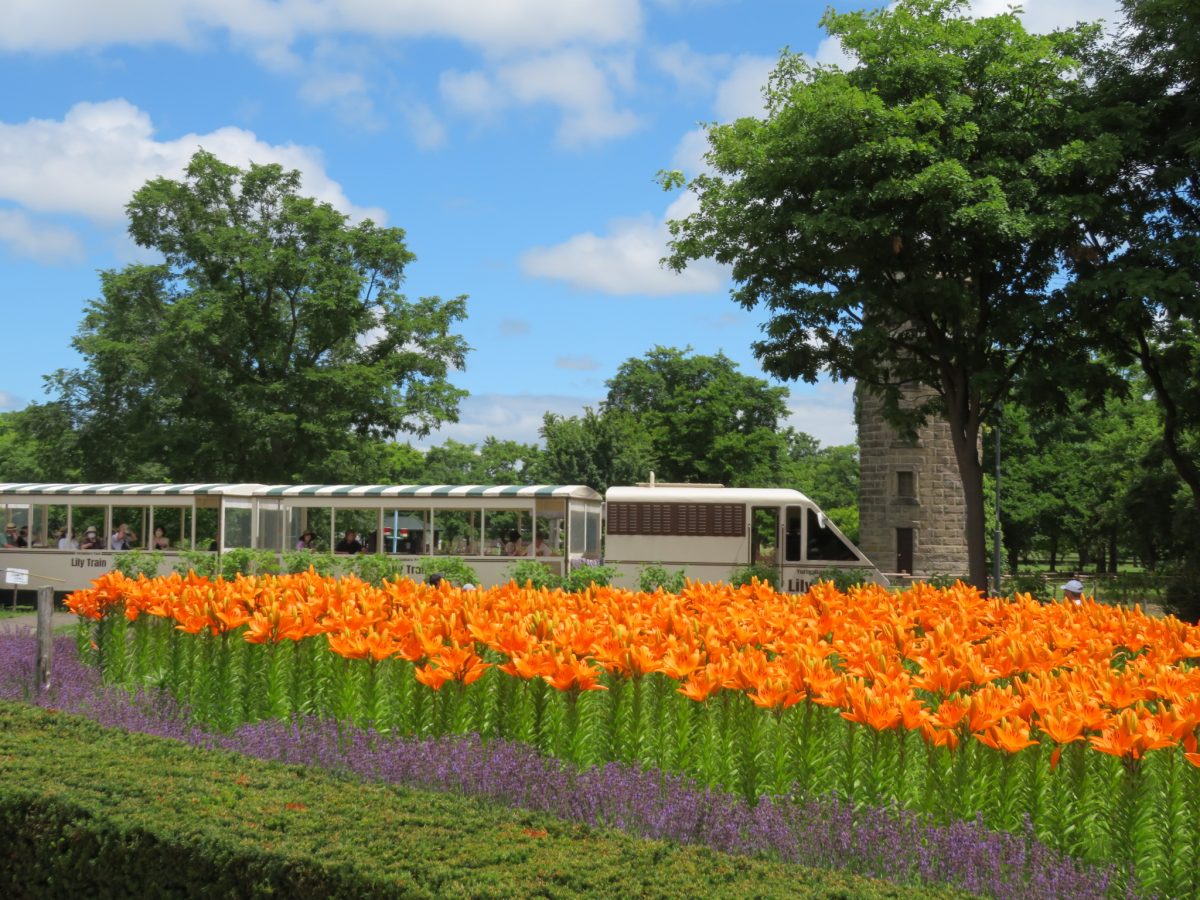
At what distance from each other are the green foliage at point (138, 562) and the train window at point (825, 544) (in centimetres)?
1352

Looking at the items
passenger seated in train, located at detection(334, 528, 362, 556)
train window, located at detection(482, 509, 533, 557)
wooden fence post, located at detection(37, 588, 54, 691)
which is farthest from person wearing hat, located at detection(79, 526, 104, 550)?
wooden fence post, located at detection(37, 588, 54, 691)

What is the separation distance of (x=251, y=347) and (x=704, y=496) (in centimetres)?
2264

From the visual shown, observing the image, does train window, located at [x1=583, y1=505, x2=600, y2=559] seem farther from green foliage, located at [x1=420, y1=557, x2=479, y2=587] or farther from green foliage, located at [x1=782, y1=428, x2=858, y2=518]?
green foliage, located at [x1=782, y1=428, x2=858, y2=518]

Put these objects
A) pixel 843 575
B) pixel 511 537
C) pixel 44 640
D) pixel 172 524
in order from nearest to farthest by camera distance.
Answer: pixel 44 640 < pixel 843 575 < pixel 511 537 < pixel 172 524

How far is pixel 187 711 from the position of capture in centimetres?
935

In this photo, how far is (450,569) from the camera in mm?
25312

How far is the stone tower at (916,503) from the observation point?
131ft

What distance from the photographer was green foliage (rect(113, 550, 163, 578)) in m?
27.0

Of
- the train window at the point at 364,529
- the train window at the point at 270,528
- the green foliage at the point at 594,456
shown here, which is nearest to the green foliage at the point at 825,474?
the green foliage at the point at 594,456

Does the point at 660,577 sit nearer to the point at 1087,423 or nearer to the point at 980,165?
the point at 980,165

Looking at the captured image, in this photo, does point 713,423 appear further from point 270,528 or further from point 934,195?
point 934,195

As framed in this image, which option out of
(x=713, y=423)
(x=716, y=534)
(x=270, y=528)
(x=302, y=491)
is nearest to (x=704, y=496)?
(x=716, y=534)

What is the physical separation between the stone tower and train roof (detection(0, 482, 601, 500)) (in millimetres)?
14248

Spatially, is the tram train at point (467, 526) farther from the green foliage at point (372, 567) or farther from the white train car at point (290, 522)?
the green foliage at point (372, 567)
